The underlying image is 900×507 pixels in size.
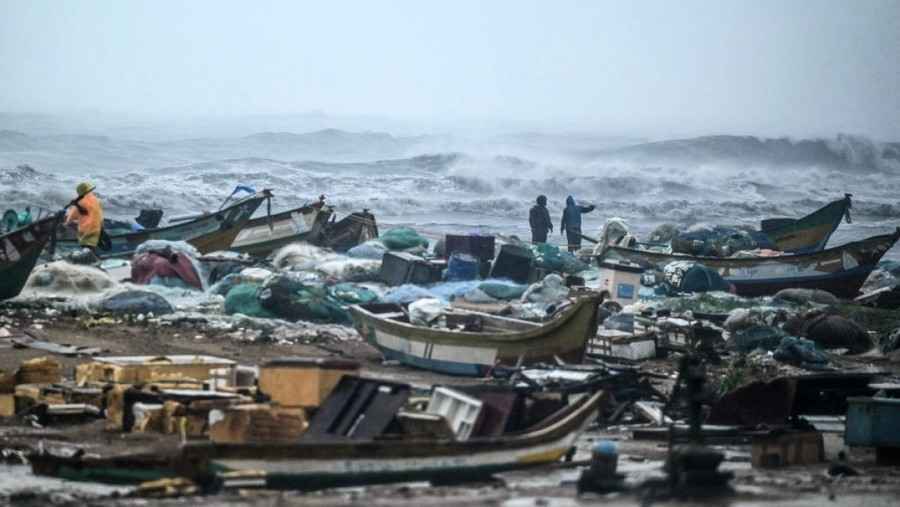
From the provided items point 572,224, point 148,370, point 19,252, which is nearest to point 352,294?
point 19,252

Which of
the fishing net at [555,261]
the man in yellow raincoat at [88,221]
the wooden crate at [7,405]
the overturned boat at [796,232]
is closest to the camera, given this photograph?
the wooden crate at [7,405]

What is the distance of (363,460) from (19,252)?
8219 millimetres

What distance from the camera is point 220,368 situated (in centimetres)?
951

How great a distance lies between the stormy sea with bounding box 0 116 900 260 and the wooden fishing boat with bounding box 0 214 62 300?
16.1m

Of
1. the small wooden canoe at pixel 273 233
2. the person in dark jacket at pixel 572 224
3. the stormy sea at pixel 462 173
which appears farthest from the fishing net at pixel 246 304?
the stormy sea at pixel 462 173

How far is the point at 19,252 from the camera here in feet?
46.9

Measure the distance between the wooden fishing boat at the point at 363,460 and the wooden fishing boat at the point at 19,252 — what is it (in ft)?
25.6

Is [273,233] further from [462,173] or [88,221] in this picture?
[462,173]

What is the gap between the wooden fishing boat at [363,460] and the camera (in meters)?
6.65

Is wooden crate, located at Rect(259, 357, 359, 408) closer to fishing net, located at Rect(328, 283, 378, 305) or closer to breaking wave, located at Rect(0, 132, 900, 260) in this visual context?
fishing net, located at Rect(328, 283, 378, 305)

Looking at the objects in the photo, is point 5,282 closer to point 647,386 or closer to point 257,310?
point 257,310

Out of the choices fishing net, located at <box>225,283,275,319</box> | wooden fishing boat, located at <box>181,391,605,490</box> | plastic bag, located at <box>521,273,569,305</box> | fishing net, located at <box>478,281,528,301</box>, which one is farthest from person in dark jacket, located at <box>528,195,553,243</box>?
wooden fishing boat, located at <box>181,391,605,490</box>

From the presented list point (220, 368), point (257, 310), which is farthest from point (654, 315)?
point (220, 368)

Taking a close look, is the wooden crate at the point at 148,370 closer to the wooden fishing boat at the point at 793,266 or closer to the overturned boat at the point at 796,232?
the wooden fishing boat at the point at 793,266
